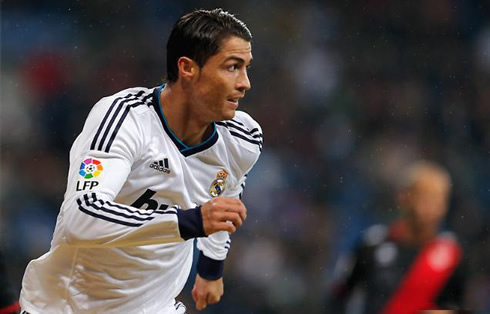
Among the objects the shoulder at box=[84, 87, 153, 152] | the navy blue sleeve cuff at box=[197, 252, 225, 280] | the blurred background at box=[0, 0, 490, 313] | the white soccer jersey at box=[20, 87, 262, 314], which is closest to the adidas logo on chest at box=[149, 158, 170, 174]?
the white soccer jersey at box=[20, 87, 262, 314]

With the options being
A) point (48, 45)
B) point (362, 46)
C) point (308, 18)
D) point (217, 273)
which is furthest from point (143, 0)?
point (217, 273)

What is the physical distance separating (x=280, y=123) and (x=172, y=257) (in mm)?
2679

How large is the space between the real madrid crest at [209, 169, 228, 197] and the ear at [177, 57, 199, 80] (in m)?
0.34

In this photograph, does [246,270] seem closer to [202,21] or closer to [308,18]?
[308,18]

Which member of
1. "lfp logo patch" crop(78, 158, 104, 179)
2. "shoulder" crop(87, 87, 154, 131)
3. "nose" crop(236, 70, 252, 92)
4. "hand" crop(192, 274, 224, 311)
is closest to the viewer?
"lfp logo patch" crop(78, 158, 104, 179)

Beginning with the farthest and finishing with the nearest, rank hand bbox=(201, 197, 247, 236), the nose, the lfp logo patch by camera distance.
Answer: the nose, the lfp logo patch, hand bbox=(201, 197, 247, 236)

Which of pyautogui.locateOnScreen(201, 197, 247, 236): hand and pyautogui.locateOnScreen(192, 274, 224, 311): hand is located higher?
pyautogui.locateOnScreen(201, 197, 247, 236): hand

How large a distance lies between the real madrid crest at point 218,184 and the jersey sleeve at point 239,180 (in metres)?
0.09

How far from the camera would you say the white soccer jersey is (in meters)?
2.06

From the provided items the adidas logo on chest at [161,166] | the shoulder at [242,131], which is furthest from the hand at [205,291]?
the adidas logo on chest at [161,166]

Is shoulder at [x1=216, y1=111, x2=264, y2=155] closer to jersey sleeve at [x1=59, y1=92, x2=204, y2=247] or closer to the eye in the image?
the eye

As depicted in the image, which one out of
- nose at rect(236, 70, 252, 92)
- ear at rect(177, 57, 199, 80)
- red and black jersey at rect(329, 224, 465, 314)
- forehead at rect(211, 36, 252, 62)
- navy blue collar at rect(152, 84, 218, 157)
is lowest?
red and black jersey at rect(329, 224, 465, 314)

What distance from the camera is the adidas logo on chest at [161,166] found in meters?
2.37

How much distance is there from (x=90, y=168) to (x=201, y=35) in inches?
23.8
